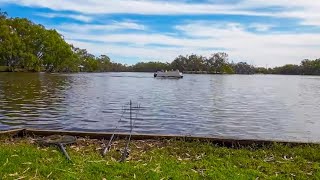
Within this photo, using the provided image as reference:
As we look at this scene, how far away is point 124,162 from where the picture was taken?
7.90 m

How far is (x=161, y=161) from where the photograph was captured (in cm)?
804

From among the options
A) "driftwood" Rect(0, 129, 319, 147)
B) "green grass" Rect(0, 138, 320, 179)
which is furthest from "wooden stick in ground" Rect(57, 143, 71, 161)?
"driftwood" Rect(0, 129, 319, 147)

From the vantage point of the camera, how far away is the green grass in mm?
7090

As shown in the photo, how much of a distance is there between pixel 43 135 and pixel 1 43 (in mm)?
105103

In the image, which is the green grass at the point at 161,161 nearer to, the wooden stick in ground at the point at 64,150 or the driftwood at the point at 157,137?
the wooden stick in ground at the point at 64,150

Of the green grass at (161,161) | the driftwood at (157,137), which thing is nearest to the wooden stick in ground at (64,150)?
the green grass at (161,161)

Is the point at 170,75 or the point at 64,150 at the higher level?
the point at 64,150

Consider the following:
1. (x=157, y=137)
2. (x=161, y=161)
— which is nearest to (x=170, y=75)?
(x=157, y=137)

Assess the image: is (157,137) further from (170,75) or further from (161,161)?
(170,75)

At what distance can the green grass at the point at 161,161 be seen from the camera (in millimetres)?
7090

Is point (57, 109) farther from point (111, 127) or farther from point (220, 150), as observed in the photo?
point (220, 150)

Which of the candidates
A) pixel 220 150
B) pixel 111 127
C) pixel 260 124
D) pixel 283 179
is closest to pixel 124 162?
pixel 220 150

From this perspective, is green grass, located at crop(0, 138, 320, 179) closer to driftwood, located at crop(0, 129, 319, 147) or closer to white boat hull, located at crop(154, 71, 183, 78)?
driftwood, located at crop(0, 129, 319, 147)

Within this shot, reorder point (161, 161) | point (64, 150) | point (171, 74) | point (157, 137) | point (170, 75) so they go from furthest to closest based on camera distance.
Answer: point (170, 75) → point (171, 74) → point (157, 137) → point (64, 150) → point (161, 161)
